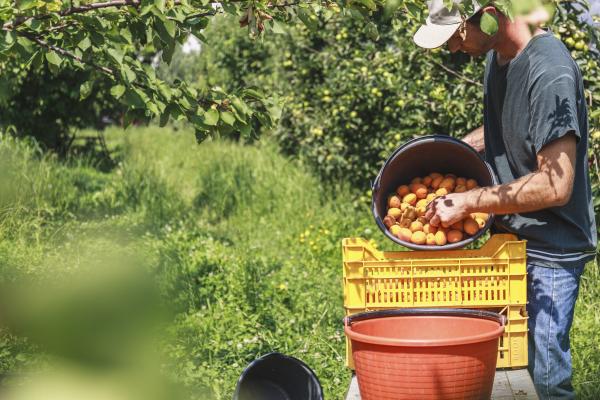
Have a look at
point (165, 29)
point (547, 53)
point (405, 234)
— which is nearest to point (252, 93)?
point (165, 29)

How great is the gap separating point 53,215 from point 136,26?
3.78 meters

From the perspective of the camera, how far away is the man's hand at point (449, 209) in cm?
243

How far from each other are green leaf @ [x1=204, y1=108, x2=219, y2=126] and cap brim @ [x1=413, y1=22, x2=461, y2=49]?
2.69 feet

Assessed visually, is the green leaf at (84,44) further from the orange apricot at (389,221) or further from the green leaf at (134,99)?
the orange apricot at (389,221)

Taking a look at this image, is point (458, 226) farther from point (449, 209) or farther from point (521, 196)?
point (521, 196)

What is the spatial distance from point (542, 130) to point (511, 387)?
0.77m

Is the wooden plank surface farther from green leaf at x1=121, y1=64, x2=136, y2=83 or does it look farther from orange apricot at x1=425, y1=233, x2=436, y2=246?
green leaf at x1=121, y1=64, x2=136, y2=83

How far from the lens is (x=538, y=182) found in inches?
90.0

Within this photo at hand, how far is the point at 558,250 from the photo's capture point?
2455 millimetres

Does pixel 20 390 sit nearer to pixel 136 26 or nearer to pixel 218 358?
pixel 136 26

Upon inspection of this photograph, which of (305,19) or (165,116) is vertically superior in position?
(305,19)

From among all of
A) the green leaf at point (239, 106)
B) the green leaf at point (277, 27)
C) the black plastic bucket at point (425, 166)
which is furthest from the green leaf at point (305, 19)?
the black plastic bucket at point (425, 166)

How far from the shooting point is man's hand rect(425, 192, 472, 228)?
2.43m

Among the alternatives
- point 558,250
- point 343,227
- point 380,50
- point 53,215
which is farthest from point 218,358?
point 380,50
